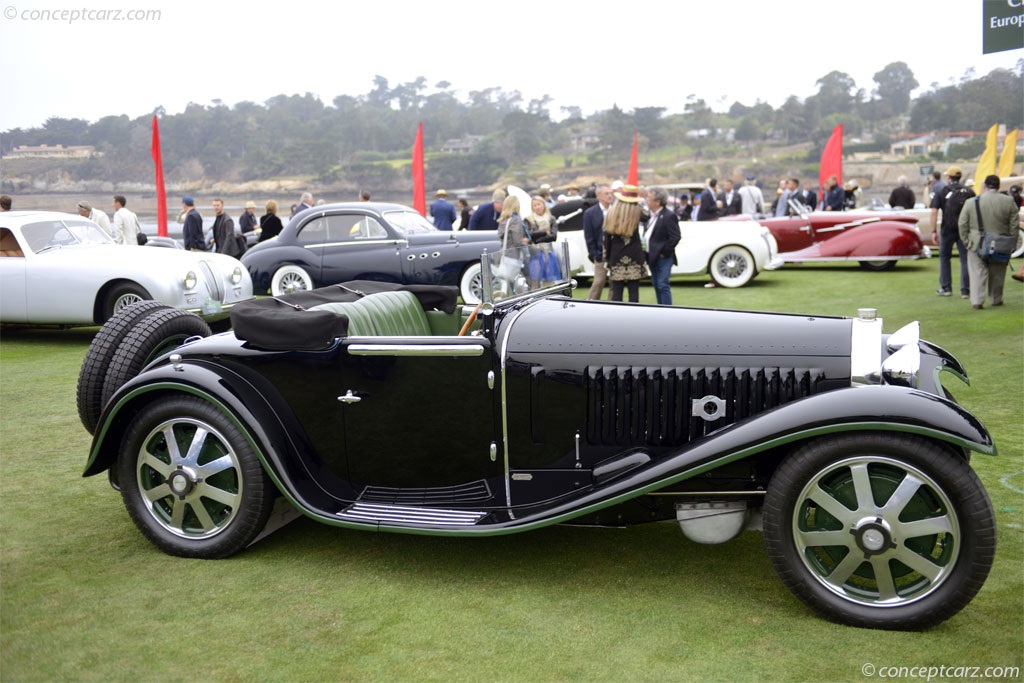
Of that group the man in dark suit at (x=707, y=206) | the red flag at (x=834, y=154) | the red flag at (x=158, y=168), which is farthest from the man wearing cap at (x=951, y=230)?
the red flag at (x=158, y=168)

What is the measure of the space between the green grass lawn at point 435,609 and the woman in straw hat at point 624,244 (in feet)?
16.7

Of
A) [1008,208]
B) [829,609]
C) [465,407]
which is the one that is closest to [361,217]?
[1008,208]

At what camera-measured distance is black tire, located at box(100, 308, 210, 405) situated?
14.0ft

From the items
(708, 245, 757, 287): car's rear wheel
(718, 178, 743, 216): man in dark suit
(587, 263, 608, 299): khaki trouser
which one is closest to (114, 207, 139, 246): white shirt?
(587, 263, 608, 299): khaki trouser

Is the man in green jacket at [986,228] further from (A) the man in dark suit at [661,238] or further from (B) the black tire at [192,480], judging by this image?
(B) the black tire at [192,480]

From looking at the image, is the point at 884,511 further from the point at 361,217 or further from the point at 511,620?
the point at 361,217

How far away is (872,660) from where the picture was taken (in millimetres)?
2926

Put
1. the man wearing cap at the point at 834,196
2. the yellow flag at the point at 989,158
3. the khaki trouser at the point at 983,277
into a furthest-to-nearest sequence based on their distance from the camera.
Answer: the man wearing cap at the point at 834,196
the yellow flag at the point at 989,158
the khaki trouser at the point at 983,277

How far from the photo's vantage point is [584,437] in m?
3.63

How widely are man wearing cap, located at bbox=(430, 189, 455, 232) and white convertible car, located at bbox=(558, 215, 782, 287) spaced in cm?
307

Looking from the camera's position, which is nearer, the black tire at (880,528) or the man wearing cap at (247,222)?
the black tire at (880,528)

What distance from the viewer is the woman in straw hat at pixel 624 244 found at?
30.7ft

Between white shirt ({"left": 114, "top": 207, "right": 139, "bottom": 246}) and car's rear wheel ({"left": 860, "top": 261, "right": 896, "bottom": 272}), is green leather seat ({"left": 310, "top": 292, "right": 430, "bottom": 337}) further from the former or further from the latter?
car's rear wheel ({"left": 860, "top": 261, "right": 896, "bottom": 272})

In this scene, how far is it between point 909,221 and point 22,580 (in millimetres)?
15815
